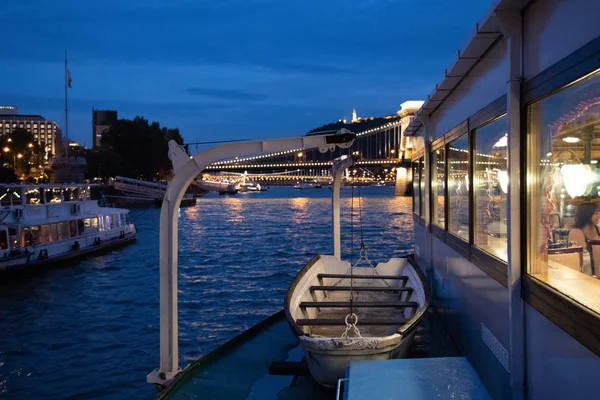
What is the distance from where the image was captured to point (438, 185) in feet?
29.6

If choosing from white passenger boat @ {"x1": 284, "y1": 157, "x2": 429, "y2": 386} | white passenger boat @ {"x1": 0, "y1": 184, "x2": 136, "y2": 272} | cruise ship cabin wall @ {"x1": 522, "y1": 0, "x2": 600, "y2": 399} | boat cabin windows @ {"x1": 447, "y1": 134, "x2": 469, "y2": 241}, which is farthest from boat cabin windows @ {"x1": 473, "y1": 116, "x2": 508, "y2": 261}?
white passenger boat @ {"x1": 0, "y1": 184, "x2": 136, "y2": 272}

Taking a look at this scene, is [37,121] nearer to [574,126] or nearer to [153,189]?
[153,189]

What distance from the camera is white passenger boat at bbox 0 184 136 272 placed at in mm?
21922

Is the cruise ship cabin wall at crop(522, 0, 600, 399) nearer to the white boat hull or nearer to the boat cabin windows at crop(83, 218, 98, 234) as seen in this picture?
the white boat hull

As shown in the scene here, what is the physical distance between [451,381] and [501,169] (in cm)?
179

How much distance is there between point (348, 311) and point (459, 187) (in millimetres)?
3685

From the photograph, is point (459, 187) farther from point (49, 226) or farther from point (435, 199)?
point (49, 226)

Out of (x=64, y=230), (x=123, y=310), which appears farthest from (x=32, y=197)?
(x=123, y=310)

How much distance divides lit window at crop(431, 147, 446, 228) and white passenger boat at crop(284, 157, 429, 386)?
0.99 metres

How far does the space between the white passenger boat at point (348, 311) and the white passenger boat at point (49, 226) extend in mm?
14307

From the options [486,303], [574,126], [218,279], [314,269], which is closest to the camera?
[574,126]

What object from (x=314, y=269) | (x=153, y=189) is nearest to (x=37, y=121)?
(x=153, y=189)

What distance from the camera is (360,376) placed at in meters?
5.00

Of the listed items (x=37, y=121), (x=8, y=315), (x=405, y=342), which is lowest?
(x=8, y=315)
